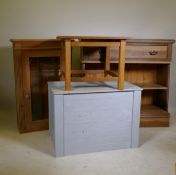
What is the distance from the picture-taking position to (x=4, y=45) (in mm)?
2811

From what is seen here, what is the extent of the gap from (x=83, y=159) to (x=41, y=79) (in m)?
0.96

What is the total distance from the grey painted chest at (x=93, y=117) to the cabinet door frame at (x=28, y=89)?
372mm

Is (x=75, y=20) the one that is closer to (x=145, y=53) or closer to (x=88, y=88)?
(x=145, y=53)

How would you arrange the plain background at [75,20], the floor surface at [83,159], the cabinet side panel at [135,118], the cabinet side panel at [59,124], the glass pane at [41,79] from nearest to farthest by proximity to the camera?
1. the floor surface at [83,159]
2. the cabinet side panel at [59,124]
3. the cabinet side panel at [135,118]
4. the glass pane at [41,79]
5. the plain background at [75,20]

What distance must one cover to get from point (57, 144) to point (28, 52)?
3.03ft

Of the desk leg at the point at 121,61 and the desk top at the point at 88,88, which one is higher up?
the desk leg at the point at 121,61

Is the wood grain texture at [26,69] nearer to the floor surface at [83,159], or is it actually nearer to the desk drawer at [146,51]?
the floor surface at [83,159]

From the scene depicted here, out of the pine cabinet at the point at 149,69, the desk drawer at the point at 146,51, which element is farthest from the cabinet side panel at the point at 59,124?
the desk drawer at the point at 146,51

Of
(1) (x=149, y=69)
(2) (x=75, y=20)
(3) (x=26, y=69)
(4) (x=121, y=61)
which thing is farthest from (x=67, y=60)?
(1) (x=149, y=69)

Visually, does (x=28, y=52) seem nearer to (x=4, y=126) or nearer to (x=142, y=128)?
(x=4, y=126)

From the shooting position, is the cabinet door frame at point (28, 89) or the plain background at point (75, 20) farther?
the plain background at point (75, 20)

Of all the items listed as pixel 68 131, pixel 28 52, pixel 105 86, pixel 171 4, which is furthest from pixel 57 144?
pixel 171 4

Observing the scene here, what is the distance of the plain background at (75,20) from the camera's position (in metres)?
2.74

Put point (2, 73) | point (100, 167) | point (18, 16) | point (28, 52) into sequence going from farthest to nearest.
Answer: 1. point (2, 73)
2. point (18, 16)
3. point (28, 52)
4. point (100, 167)
